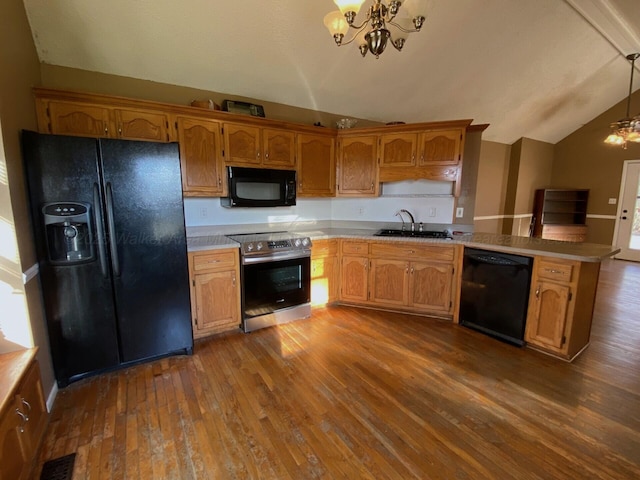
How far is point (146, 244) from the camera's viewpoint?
7.36 ft

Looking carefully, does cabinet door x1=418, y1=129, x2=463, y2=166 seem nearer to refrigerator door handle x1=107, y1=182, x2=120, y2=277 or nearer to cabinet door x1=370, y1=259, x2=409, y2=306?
cabinet door x1=370, y1=259, x2=409, y2=306

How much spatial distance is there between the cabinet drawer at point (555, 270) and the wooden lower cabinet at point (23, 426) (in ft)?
11.3

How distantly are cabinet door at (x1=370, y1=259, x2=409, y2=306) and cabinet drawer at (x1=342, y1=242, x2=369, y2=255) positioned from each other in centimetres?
16

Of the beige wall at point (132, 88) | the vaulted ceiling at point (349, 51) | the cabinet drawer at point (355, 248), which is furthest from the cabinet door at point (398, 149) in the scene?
the beige wall at point (132, 88)

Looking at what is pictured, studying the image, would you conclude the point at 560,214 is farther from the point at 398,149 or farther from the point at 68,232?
the point at 68,232

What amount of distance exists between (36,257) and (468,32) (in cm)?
417

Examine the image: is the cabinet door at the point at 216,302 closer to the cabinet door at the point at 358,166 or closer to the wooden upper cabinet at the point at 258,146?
the wooden upper cabinet at the point at 258,146

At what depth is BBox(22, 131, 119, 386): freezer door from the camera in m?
1.88

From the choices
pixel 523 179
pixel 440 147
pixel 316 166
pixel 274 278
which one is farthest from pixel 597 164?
pixel 274 278

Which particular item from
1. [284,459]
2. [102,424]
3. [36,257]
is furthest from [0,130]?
[284,459]

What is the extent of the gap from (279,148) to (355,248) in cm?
142

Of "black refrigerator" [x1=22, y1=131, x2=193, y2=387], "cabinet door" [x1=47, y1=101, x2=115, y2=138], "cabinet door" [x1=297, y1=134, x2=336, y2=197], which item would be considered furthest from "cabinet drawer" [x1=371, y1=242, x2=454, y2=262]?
"cabinet door" [x1=47, y1=101, x2=115, y2=138]

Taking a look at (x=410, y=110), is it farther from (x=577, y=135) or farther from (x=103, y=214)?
(x=577, y=135)

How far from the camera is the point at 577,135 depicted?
21.5 feet
